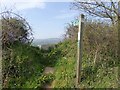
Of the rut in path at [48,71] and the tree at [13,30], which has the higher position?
the tree at [13,30]

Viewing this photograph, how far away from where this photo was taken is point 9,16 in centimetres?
1024

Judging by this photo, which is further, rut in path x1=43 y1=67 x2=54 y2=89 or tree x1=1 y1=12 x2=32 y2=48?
tree x1=1 y1=12 x2=32 y2=48

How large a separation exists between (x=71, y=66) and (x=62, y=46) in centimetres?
387

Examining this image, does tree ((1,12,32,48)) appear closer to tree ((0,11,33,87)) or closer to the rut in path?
tree ((0,11,33,87))

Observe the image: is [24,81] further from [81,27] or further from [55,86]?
[81,27]

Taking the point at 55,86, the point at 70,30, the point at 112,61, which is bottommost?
the point at 55,86

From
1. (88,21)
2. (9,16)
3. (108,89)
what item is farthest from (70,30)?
(108,89)

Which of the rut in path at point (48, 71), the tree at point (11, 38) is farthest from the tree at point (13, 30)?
the rut in path at point (48, 71)

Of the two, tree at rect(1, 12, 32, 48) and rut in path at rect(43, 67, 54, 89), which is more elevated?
tree at rect(1, 12, 32, 48)

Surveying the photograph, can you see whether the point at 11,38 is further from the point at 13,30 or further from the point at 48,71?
the point at 48,71

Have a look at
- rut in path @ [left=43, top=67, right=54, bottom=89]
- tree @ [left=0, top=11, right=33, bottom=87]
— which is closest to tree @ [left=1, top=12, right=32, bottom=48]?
tree @ [left=0, top=11, right=33, bottom=87]

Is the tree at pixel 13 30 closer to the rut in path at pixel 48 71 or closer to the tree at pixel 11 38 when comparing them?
the tree at pixel 11 38

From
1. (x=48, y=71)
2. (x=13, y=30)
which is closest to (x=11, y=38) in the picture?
(x=13, y=30)

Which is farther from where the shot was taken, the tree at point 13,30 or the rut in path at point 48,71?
the tree at point 13,30
